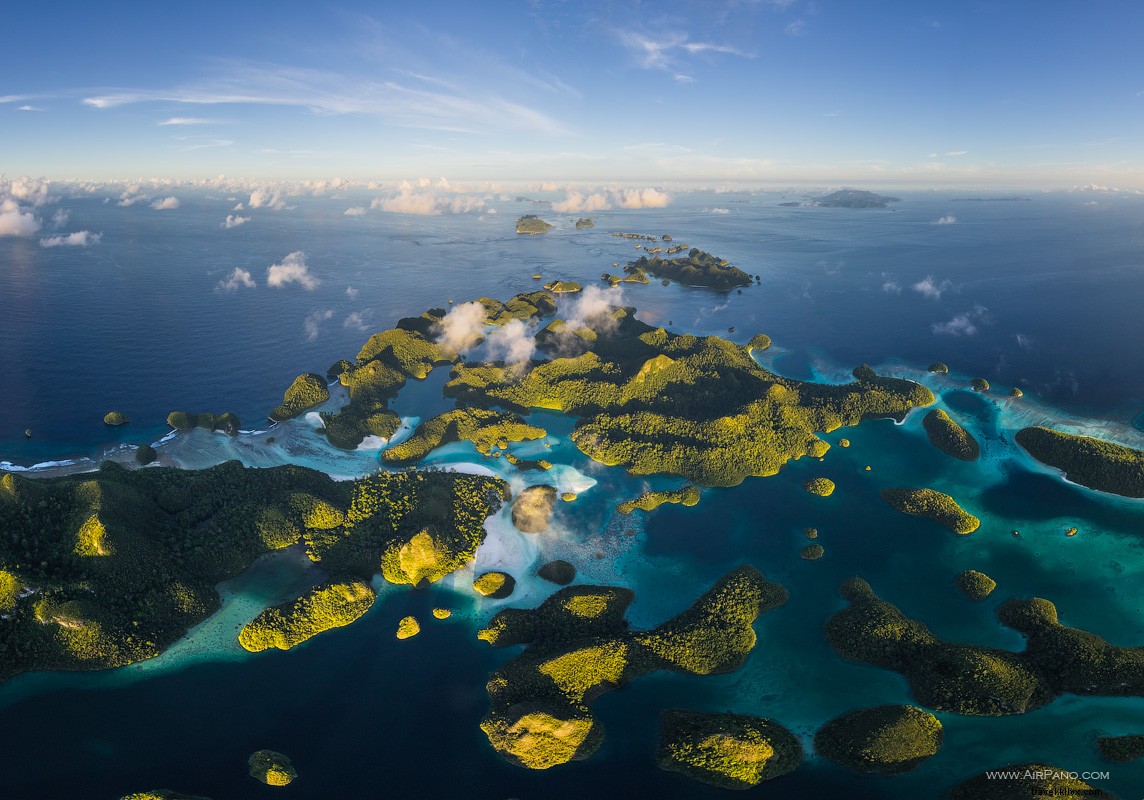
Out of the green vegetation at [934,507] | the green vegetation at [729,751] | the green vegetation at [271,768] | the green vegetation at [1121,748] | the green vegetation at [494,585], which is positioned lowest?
the green vegetation at [271,768]

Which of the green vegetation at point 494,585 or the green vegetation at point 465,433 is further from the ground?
the green vegetation at point 465,433

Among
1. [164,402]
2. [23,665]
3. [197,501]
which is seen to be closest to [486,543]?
[197,501]

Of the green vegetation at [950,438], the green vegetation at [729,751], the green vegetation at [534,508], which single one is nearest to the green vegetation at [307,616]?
the green vegetation at [534,508]

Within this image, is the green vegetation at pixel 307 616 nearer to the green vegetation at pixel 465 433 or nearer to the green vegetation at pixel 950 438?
the green vegetation at pixel 465 433

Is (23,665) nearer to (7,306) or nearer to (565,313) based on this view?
(565,313)

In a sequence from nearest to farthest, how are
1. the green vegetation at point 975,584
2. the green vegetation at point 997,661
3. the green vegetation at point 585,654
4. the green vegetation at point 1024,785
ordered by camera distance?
1. the green vegetation at point 1024,785
2. the green vegetation at point 585,654
3. the green vegetation at point 997,661
4. the green vegetation at point 975,584
